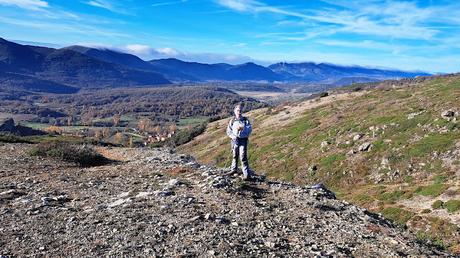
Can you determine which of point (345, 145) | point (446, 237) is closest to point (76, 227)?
point (446, 237)

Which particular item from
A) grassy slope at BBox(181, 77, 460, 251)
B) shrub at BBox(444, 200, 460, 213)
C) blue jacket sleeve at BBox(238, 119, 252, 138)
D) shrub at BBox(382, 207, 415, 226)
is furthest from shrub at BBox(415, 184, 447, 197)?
blue jacket sleeve at BBox(238, 119, 252, 138)

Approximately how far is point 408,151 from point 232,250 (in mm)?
32719

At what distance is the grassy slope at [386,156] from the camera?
30.4m

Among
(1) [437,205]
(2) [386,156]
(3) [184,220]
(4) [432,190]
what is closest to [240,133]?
(3) [184,220]

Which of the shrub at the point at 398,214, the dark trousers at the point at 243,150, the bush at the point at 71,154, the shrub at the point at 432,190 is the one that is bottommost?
the shrub at the point at 398,214

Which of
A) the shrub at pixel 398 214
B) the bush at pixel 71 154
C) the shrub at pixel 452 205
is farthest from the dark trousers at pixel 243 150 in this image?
the shrub at pixel 452 205

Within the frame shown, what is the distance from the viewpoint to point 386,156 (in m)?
41.1

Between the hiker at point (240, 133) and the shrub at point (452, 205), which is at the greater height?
the hiker at point (240, 133)

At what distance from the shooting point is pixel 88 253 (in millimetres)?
11406

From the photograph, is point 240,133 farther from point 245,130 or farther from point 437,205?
point 437,205

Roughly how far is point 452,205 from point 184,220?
69.9 feet

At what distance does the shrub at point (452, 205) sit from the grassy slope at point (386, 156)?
207 mm

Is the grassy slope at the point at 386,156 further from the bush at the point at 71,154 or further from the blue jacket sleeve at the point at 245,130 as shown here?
the bush at the point at 71,154

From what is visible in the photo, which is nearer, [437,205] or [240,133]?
[240,133]
